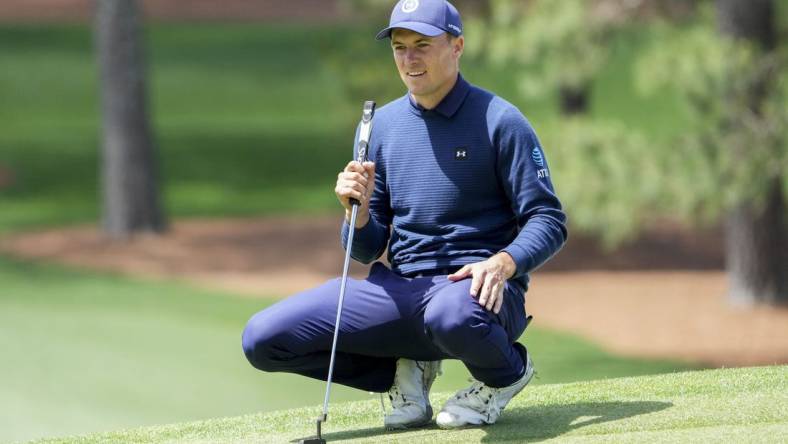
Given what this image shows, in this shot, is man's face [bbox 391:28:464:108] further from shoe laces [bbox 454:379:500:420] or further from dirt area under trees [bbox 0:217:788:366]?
dirt area under trees [bbox 0:217:788:366]

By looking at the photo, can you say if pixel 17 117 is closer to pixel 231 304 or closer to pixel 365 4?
pixel 365 4

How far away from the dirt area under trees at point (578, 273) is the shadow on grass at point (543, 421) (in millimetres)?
5527

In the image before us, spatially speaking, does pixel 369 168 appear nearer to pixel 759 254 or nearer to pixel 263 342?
pixel 263 342

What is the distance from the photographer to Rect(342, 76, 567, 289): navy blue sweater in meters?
4.43

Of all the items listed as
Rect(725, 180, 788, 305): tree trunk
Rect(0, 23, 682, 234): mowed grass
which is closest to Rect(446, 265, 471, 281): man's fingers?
Rect(0, 23, 682, 234): mowed grass

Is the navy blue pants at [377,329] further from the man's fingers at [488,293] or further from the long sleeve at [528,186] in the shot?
the long sleeve at [528,186]

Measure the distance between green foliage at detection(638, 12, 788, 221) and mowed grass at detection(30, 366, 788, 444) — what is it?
470 cm

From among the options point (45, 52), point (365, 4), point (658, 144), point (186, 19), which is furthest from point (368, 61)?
point (186, 19)

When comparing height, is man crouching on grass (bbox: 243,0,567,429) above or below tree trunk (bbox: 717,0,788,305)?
above

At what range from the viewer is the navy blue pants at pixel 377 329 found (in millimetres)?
4418

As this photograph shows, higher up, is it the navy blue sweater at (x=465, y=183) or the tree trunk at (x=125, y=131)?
the navy blue sweater at (x=465, y=183)

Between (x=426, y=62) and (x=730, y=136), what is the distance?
236 inches

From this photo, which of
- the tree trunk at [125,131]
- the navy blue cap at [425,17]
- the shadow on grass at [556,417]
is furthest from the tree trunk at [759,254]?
the navy blue cap at [425,17]

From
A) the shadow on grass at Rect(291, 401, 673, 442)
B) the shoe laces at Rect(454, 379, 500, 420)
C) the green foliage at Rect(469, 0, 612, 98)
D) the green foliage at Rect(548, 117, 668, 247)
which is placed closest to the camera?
Answer: the shadow on grass at Rect(291, 401, 673, 442)
